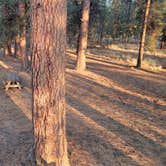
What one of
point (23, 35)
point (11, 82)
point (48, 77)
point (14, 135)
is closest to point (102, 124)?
point (14, 135)

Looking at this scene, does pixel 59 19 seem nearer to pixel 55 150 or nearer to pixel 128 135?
pixel 55 150

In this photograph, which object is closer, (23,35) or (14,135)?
(14,135)

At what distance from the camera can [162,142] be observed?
567cm

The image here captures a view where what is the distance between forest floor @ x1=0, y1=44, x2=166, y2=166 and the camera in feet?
16.2

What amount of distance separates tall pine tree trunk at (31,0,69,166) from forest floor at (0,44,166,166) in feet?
2.11

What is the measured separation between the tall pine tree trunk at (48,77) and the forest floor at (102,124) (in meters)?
0.64

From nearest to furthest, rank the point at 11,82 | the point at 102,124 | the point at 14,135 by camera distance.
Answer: the point at 14,135
the point at 102,124
the point at 11,82

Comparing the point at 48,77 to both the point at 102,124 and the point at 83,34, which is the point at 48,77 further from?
the point at 83,34

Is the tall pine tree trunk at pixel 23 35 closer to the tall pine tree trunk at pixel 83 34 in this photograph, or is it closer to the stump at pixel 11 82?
the tall pine tree trunk at pixel 83 34

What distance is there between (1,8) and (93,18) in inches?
405

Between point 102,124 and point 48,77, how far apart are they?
315 cm

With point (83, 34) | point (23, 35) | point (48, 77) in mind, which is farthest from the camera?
point (23, 35)

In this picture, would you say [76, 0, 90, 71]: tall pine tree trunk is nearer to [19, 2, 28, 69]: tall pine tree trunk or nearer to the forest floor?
the forest floor

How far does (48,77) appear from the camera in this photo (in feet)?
12.8
